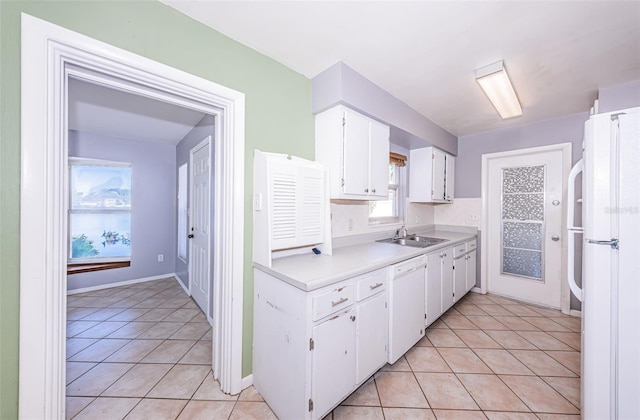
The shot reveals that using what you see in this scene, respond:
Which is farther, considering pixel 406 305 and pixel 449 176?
pixel 449 176

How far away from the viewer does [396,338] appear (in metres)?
1.84

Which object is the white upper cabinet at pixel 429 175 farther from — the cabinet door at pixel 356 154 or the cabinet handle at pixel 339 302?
the cabinet handle at pixel 339 302

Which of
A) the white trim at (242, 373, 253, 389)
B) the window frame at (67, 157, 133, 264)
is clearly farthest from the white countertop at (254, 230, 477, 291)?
the window frame at (67, 157, 133, 264)

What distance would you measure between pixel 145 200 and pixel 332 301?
4.09 m

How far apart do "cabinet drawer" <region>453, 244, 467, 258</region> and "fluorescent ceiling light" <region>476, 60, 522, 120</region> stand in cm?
156

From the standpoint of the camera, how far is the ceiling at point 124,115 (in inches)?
89.7

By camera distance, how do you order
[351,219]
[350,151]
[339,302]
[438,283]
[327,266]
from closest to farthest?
[339,302], [327,266], [350,151], [438,283], [351,219]

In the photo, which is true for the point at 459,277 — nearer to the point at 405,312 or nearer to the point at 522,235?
the point at 522,235

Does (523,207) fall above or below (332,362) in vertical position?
above

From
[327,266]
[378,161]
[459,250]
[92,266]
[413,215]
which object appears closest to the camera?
[327,266]

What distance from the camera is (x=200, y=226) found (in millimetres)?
2924

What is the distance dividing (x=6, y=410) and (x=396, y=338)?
2109 mm

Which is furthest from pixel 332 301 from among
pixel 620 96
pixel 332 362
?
pixel 620 96

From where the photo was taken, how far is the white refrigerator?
1043mm
